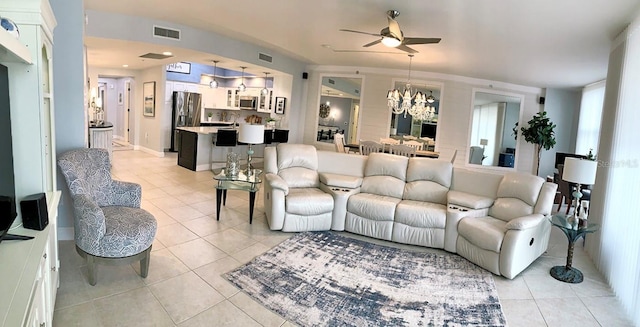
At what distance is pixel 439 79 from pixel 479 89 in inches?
41.7

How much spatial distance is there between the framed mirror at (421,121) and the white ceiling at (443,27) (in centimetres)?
154

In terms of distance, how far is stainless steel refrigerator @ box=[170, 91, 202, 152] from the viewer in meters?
10.0

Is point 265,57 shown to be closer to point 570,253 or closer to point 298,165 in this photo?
point 298,165

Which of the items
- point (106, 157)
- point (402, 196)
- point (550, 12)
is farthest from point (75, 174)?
point (550, 12)

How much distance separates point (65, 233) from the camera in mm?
3615

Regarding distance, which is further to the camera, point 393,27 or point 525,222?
point 393,27

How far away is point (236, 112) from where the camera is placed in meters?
11.7

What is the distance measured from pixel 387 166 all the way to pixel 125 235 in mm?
3241

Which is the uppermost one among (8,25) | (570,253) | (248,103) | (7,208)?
(248,103)

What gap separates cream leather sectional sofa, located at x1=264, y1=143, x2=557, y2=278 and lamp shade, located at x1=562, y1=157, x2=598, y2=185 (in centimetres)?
30

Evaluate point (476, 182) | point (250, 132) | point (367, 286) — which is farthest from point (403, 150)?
point (367, 286)

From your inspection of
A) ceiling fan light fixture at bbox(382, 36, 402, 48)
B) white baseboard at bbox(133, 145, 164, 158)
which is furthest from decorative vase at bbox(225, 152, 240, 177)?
white baseboard at bbox(133, 145, 164, 158)

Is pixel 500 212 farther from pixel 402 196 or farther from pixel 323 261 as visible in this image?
pixel 323 261

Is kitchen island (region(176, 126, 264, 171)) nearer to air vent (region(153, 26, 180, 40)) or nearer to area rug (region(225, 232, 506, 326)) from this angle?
air vent (region(153, 26, 180, 40))
